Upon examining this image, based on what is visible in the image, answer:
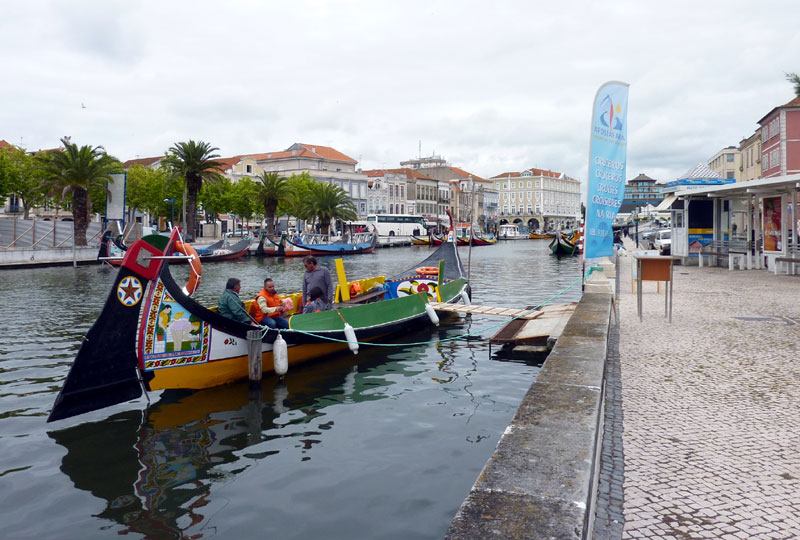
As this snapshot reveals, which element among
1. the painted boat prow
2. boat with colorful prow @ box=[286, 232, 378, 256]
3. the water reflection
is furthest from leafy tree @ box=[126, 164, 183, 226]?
the painted boat prow

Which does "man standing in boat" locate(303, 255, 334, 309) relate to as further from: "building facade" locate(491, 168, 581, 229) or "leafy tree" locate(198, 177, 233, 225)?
"building facade" locate(491, 168, 581, 229)

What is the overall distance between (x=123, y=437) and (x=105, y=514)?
2318 mm

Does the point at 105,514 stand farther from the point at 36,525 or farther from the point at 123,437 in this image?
the point at 123,437

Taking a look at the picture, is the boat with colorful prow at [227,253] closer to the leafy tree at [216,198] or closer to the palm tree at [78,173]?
the palm tree at [78,173]

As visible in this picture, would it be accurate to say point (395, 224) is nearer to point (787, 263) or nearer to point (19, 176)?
point (19, 176)

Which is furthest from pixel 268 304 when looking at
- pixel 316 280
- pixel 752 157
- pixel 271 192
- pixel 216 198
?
pixel 216 198

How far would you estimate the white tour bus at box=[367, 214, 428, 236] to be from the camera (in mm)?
89812

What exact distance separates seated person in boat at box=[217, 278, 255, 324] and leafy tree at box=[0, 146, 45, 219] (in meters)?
48.3

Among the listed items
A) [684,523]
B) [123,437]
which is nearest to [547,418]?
[684,523]

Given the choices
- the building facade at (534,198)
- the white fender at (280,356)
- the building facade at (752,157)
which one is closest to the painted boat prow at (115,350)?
the white fender at (280,356)

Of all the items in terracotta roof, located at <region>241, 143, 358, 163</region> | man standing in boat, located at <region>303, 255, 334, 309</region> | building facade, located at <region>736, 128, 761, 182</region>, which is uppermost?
terracotta roof, located at <region>241, 143, 358, 163</region>

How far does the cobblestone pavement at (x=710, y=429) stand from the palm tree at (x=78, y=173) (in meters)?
40.5

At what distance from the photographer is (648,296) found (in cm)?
→ 1719

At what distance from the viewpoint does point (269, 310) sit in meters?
11.5
